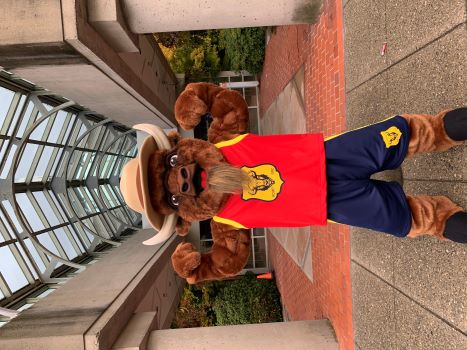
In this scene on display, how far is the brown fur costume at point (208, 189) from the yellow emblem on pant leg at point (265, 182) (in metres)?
0.23

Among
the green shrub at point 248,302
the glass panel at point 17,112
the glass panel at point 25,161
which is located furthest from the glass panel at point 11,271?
the green shrub at point 248,302

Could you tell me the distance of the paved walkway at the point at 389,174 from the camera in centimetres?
272

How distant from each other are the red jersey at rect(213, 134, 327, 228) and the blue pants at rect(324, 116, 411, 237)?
116 millimetres

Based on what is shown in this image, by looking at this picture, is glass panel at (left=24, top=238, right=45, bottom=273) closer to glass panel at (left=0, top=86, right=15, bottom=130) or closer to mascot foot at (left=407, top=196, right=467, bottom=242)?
glass panel at (left=0, top=86, right=15, bottom=130)

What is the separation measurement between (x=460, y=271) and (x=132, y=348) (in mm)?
3241

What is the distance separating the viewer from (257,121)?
12.9 meters

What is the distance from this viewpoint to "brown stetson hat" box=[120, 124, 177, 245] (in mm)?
2783

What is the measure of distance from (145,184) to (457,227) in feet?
6.93

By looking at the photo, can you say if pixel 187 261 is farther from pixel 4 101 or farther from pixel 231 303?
pixel 231 303

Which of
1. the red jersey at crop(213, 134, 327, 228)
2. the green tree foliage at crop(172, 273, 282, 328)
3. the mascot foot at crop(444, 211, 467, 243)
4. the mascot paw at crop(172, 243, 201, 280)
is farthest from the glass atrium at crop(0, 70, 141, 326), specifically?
the mascot foot at crop(444, 211, 467, 243)

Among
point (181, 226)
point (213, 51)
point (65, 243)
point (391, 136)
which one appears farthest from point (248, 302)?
point (391, 136)

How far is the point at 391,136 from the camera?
8.28 feet

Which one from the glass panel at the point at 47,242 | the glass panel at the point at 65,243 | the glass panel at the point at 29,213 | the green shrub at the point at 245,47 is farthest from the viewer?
the green shrub at the point at 245,47

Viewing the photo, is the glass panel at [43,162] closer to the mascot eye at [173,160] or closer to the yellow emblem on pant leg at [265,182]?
the mascot eye at [173,160]
